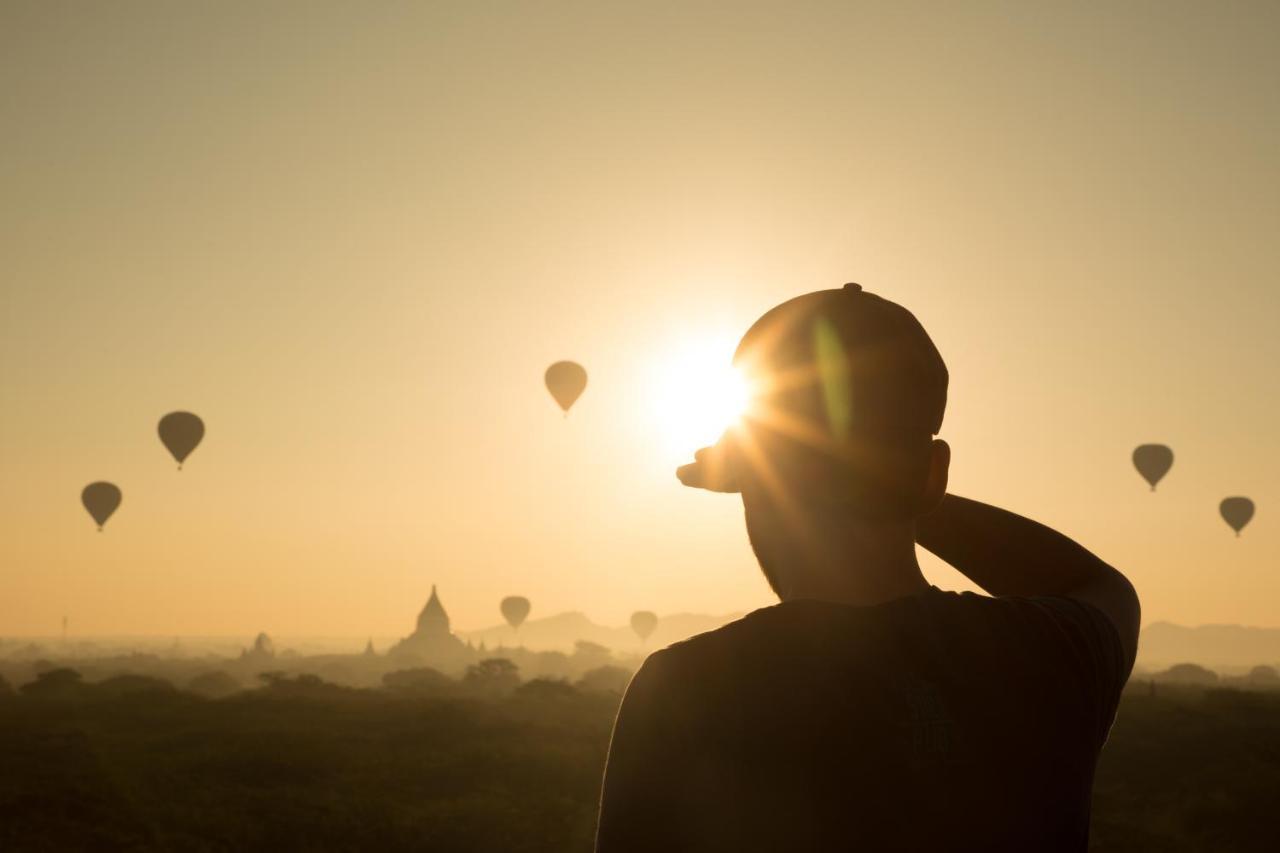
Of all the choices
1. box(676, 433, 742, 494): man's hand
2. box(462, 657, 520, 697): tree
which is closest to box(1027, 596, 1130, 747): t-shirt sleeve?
box(676, 433, 742, 494): man's hand

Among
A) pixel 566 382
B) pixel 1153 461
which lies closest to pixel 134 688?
pixel 566 382

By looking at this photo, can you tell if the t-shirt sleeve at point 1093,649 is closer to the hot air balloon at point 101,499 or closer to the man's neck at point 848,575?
the man's neck at point 848,575

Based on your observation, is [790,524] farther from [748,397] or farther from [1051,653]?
[1051,653]

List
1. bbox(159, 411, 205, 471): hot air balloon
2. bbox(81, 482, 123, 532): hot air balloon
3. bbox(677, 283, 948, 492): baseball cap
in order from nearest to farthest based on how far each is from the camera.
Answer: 1. bbox(677, 283, 948, 492): baseball cap
2. bbox(159, 411, 205, 471): hot air balloon
3. bbox(81, 482, 123, 532): hot air balloon

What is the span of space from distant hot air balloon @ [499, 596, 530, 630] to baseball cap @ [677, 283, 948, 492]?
610 ft

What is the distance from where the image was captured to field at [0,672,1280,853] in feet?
96.2

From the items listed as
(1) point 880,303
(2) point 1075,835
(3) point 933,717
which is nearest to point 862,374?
(1) point 880,303

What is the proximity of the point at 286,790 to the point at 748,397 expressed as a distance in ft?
119

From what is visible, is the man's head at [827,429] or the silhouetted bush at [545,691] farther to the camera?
the silhouetted bush at [545,691]

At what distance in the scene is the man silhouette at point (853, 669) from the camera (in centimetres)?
186

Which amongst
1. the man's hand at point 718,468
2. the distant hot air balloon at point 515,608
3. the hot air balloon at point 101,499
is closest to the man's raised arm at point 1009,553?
the man's hand at point 718,468

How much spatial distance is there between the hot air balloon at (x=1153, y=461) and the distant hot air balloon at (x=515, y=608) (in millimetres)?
121610

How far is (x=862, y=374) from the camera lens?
2.19m

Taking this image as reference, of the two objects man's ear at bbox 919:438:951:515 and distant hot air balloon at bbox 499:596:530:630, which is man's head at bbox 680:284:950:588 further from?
distant hot air balloon at bbox 499:596:530:630
